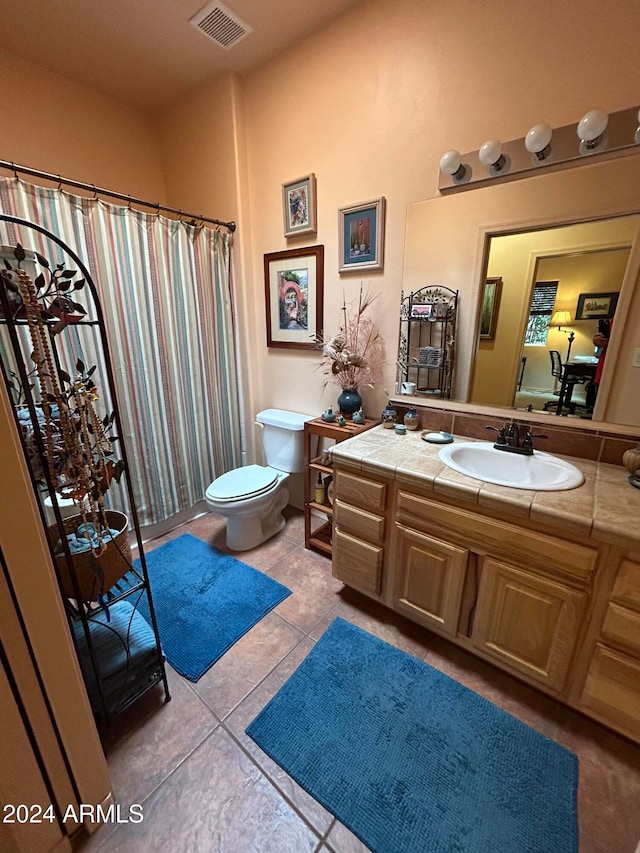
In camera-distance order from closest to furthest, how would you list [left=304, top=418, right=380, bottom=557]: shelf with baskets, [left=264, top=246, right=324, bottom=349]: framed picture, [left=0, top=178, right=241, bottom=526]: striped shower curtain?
1. [left=0, top=178, right=241, bottom=526]: striped shower curtain
2. [left=304, top=418, right=380, bottom=557]: shelf with baskets
3. [left=264, top=246, right=324, bottom=349]: framed picture

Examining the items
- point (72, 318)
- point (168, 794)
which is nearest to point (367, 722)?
→ point (168, 794)

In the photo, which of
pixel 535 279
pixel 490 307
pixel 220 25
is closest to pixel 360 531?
pixel 490 307

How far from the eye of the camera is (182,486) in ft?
7.65

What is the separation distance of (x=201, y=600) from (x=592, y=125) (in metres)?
2.52

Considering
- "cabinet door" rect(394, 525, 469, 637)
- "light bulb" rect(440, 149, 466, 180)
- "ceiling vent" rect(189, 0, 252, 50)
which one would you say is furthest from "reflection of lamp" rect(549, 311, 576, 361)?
"ceiling vent" rect(189, 0, 252, 50)

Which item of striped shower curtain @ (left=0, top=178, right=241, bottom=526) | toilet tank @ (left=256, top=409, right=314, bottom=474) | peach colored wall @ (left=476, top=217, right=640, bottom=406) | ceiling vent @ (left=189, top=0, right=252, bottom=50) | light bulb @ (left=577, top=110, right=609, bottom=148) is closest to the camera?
light bulb @ (left=577, top=110, right=609, bottom=148)

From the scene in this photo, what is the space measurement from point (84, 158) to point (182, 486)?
2052 millimetres

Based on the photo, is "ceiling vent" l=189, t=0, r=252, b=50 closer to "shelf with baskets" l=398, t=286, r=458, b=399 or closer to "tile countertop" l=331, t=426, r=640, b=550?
"shelf with baskets" l=398, t=286, r=458, b=399

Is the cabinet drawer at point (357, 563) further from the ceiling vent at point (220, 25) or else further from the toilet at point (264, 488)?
the ceiling vent at point (220, 25)

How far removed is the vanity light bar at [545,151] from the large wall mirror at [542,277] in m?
0.04

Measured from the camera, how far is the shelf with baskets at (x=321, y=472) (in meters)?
1.89

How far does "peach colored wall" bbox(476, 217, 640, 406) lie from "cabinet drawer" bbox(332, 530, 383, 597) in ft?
2.87

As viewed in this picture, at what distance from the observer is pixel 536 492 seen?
1171 millimetres

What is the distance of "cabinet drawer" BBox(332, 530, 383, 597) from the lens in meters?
1.58
